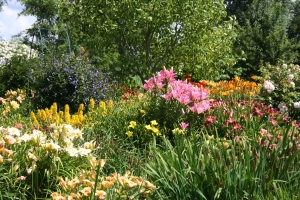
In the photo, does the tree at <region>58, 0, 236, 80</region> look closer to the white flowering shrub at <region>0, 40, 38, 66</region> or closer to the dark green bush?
the dark green bush

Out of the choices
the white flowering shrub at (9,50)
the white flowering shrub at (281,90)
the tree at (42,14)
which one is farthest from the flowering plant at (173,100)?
the tree at (42,14)

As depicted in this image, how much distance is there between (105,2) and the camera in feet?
34.7

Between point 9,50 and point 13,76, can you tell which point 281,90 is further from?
point 9,50

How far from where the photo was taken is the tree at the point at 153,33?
1041 cm

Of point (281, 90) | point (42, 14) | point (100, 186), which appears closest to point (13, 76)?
point (281, 90)

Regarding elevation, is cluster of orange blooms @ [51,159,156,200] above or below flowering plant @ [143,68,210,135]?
below

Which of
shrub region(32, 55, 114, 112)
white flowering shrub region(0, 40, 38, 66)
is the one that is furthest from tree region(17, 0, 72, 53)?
shrub region(32, 55, 114, 112)

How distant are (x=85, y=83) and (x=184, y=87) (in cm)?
359

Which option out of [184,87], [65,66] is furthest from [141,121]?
[65,66]

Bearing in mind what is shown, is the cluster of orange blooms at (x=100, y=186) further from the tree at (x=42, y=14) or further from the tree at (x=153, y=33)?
the tree at (x=42, y=14)

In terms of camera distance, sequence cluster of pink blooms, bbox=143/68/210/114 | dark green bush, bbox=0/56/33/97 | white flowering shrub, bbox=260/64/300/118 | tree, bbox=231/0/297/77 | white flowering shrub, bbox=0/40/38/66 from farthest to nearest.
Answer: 1. tree, bbox=231/0/297/77
2. white flowering shrub, bbox=0/40/38/66
3. dark green bush, bbox=0/56/33/97
4. white flowering shrub, bbox=260/64/300/118
5. cluster of pink blooms, bbox=143/68/210/114

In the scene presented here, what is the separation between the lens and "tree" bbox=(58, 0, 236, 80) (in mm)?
10406

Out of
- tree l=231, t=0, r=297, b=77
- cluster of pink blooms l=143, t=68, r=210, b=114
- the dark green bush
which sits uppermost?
tree l=231, t=0, r=297, b=77

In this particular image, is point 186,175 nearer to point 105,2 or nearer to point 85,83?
point 85,83
